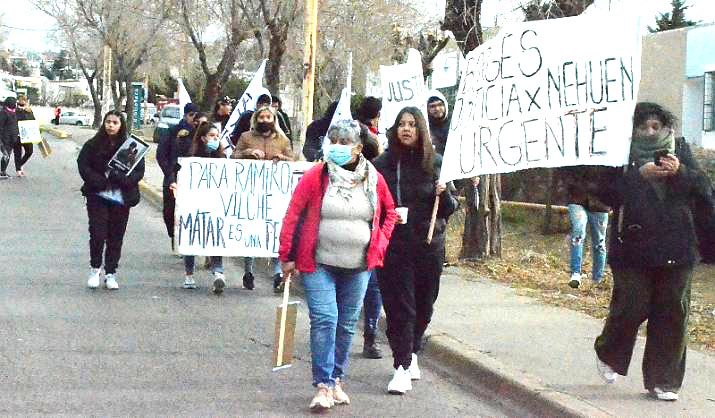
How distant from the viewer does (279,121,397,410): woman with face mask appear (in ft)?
21.4

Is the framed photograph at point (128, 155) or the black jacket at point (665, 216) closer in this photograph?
the black jacket at point (665, 216)

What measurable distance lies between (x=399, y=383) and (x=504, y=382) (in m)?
0.72

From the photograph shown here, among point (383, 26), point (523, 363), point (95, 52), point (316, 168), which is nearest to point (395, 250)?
point (316, 168)

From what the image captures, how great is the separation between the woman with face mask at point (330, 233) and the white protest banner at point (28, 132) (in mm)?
18911

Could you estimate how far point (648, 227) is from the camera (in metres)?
6.57

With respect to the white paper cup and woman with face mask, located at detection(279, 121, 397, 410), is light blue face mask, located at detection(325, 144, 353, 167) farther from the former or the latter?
the white paper cup

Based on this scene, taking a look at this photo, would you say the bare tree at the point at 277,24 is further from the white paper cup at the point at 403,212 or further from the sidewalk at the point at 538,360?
the white paper cup at the point at 403,212

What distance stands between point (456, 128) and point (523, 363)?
1714 millimetres

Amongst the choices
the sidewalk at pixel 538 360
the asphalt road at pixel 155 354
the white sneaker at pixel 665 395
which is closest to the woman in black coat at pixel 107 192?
the asphalt road at pixel 155 354

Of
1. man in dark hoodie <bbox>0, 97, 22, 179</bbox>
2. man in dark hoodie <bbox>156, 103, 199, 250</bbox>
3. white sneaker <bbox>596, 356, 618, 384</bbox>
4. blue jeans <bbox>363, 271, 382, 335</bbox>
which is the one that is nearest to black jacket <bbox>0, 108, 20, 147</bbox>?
man in dark hoodie <bbox>0, 97, 22, 179</bbox>

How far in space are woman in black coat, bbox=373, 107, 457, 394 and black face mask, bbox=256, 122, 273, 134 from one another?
11.5 feet

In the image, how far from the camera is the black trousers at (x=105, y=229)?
424 inches

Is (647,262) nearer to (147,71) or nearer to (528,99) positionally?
(528,99)

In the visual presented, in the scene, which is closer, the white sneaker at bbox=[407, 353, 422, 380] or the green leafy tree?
the white sneaker at bbox=[407, 353, 422, 380]
